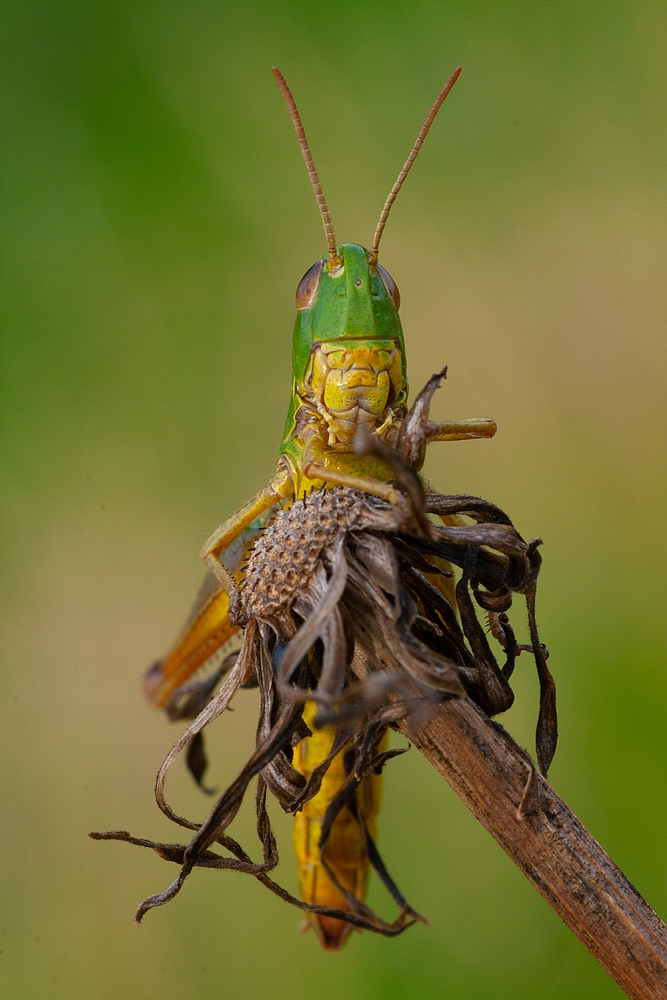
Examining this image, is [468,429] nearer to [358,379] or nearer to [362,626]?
[358,379]

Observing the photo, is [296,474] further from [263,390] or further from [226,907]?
[226,907]

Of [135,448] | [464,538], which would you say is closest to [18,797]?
[135,448]

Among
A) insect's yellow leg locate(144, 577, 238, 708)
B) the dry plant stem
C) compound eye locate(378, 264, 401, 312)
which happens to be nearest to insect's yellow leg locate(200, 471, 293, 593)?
insect's yellow leg locate(144, 577, 238, 708)

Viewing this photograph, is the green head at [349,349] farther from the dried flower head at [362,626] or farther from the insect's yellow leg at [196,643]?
the dried flower head at [362,626]

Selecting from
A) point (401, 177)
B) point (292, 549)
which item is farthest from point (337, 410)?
point (292, 549)

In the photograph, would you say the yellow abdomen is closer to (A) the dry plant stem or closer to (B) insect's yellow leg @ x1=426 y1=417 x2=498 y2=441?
(B) insect's yellow leg @ x1=426 y1=417 x2=498 y2=441

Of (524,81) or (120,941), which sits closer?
(120,941)

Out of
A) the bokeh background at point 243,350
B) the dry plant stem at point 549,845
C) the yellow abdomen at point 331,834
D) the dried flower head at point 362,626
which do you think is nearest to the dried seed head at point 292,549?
the dried flower head at point 362,626

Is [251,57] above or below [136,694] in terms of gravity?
above
